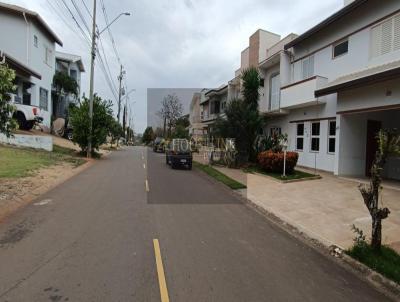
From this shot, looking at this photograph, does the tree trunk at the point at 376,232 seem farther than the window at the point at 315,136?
No

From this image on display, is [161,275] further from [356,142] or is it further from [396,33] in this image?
[356,142]

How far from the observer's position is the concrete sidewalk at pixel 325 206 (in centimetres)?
→ 766

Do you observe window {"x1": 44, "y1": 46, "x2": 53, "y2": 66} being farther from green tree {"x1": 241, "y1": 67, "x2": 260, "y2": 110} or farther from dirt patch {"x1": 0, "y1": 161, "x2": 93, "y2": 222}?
green tree {"x1": 241, "y1": 67, "x2": 260, "y2": 110}

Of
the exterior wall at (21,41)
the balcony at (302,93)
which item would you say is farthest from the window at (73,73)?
the balcony at (302,93)

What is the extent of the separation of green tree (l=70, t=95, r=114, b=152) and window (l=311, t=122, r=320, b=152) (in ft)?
51.9

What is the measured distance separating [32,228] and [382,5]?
1570 centimetres

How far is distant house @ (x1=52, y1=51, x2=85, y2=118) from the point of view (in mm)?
40281

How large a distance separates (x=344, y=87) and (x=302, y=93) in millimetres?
4664

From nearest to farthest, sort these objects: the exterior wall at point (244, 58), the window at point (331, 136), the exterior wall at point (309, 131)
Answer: the window at point (331, 136) < the exterior wall at point (309, 131) < the exterior wall at point (244, 58)

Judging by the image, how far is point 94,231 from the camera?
6977mm

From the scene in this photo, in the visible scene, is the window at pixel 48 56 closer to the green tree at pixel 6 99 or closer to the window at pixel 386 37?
the green tree at pixel 6 99

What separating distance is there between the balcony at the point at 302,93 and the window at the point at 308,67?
1207 mm

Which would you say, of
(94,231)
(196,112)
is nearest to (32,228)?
(94,231)

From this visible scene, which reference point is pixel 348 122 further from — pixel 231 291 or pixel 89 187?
pixel 231 291
